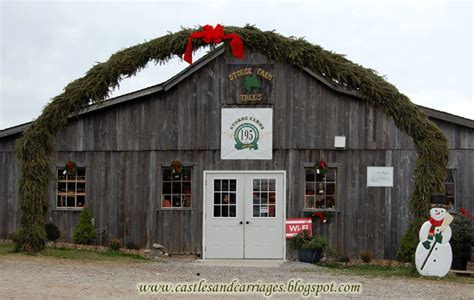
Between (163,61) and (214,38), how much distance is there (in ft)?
3.79

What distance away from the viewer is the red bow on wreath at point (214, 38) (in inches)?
562

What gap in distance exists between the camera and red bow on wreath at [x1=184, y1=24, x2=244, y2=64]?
562 inches

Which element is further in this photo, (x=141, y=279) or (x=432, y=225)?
(x=432, y=225)

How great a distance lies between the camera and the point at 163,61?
14.6 meters

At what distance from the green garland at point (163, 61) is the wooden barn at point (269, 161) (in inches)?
107

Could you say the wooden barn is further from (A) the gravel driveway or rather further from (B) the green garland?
(B) the green garland

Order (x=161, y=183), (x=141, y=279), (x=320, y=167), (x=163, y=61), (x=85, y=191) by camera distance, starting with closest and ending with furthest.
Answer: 1. (x=141, y=279)
2. (x=163, y=61)
3. (x=320, y=167)
4. (x=161, y=183)
5. (x=85, y=191)

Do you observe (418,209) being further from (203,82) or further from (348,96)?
(203,82)

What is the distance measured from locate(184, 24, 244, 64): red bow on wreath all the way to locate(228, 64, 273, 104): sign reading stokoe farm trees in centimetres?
315

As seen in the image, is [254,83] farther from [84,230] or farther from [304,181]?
[84,230]

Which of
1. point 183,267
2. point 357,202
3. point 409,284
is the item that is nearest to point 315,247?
point 357,202

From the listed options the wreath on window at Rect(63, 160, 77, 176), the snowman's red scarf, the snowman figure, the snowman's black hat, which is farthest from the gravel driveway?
the wreath on window at Rect(63, 160, 77, 176)

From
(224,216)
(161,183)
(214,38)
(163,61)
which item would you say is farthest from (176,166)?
(214,38)

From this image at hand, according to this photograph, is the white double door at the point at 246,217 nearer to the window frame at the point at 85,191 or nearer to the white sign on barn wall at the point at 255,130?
the white sign on barn wall at the point at 255,130
